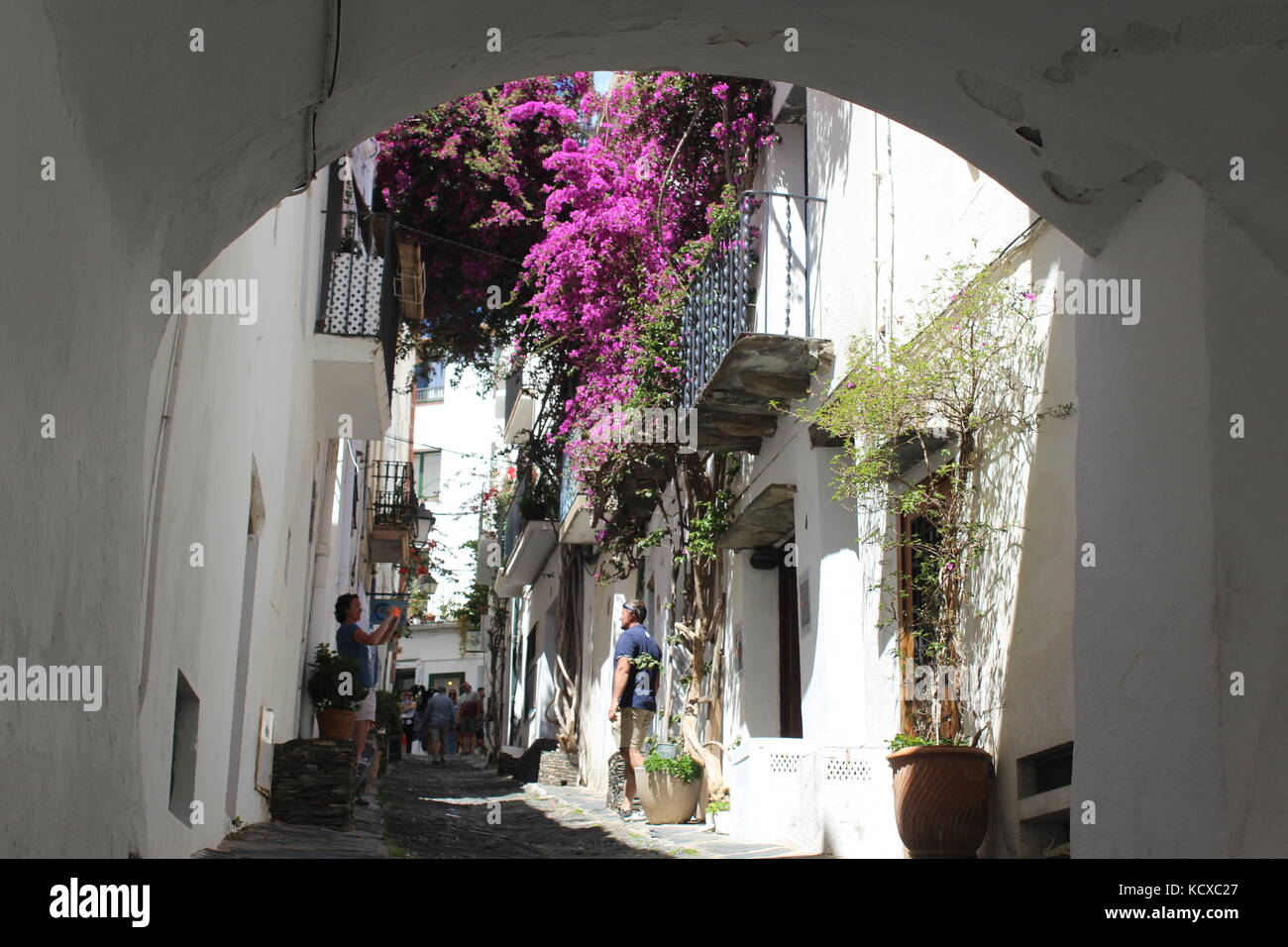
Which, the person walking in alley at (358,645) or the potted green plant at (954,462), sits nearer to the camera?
the potted green plant at (954,462)

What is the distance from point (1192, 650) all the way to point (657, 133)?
8686 mm

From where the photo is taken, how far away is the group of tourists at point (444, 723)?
85.9 ft

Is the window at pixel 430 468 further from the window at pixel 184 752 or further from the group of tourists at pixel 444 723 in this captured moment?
the window at pixel 184 752

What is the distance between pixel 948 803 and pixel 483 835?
13.0ft

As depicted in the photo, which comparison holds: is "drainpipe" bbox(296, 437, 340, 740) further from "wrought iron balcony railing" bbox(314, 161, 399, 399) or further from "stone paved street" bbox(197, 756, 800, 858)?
"wrought iron balcony railing" bbox(314, 161, 399, 399)

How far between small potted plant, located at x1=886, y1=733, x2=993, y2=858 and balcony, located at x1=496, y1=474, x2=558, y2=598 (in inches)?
523

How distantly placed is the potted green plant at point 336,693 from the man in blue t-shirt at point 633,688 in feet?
6.69

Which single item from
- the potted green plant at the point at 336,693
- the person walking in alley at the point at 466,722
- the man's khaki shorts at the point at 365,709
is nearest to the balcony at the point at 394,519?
the man's khaki shorts at the point at 365,709

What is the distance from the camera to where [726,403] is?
32.3ft

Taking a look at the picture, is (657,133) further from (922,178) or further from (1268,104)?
(1268,104)

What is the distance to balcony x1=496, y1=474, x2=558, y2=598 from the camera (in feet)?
65.4
